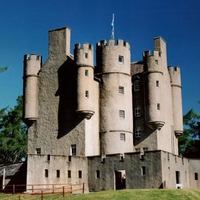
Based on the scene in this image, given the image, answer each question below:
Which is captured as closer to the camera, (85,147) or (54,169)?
(54,169)

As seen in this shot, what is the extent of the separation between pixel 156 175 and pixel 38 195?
36.4 ft

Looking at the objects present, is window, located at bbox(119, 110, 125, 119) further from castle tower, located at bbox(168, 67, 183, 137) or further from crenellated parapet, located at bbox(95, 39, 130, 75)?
castle tower, located at bbox(168, 67, 183, 137)

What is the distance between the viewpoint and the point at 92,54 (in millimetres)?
51625

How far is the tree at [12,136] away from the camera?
222 ft

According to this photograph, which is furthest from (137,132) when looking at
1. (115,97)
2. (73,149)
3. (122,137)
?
(73,149)

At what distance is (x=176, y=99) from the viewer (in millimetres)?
57344

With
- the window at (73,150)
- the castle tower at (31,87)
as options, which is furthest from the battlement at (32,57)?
the window at (73,150)

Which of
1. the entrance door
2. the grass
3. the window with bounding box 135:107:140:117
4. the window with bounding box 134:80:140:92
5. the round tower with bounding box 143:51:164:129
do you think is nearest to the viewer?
the grass

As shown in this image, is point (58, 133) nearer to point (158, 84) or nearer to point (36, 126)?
point (36, 126)

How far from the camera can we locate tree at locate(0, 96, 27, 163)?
6781 centimetres

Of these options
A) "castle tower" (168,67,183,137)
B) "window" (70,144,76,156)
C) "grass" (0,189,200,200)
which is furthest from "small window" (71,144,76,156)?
"castle tower" (168,67,183,137)

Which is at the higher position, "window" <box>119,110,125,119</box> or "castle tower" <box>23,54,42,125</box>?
"castle tower" <box>23,54,42,125</box>

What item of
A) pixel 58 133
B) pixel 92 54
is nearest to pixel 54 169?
pixel 58 133

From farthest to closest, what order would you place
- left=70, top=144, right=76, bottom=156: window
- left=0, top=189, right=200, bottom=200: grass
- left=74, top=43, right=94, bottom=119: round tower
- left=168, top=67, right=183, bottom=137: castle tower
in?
1. left=168, top=67, right=183, bottom=137: castle tower
2. left=70, top=144, right=76, bottom=156: window
3. left=74, top=43, right=94, bottom=119: round tower
4. left=0, top=189, right=200, bottom=200: grass
